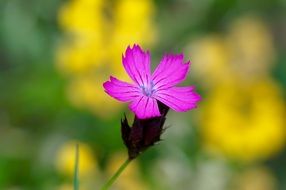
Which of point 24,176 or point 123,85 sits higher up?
point 123,85

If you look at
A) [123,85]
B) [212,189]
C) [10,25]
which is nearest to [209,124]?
[212,189]

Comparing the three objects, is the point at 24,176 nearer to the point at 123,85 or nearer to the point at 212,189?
the point at 212,189

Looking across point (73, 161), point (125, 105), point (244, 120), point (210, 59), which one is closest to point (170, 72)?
point (73, 161)

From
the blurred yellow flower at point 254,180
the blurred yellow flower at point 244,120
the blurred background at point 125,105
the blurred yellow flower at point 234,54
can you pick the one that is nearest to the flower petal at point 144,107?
the blurred background at point 125,105

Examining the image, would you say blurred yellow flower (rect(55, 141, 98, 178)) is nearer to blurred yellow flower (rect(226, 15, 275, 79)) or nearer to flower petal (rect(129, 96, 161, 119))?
blurred yellow flower (rect(226, 15, 275, 79))

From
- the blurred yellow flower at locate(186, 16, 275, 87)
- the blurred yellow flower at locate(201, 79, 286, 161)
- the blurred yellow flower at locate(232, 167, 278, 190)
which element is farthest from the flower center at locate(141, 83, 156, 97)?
the blurred yellow flower at locate(186, 16, 275, 87)

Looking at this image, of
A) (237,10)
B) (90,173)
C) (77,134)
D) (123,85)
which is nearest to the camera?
(123,85)
